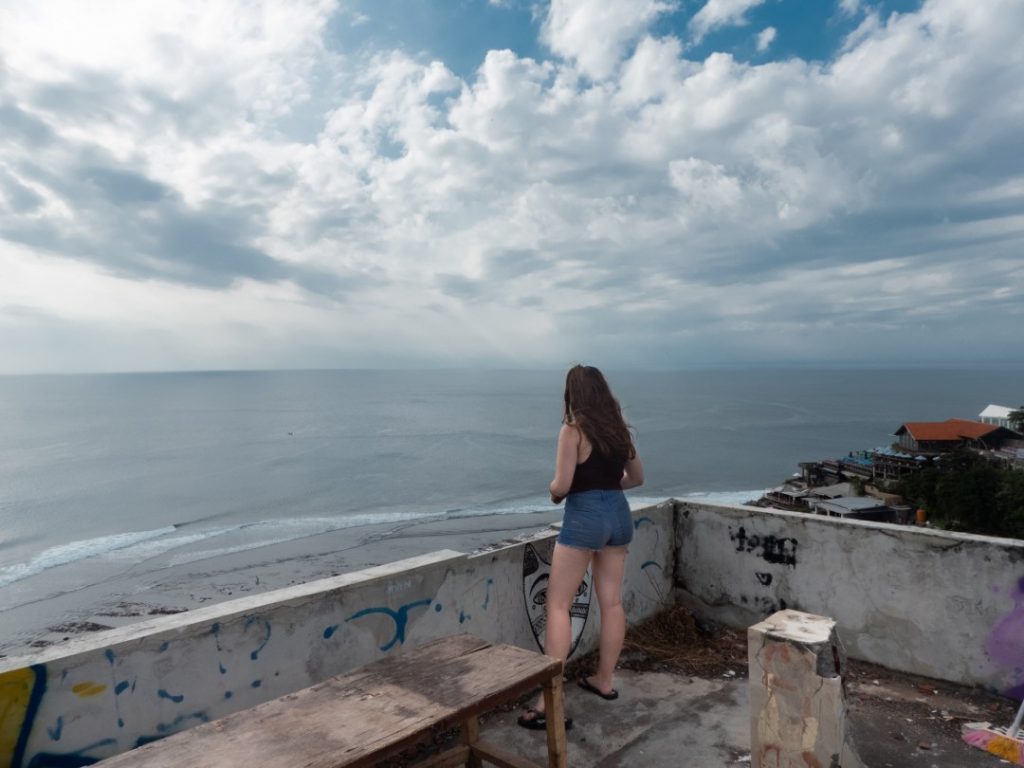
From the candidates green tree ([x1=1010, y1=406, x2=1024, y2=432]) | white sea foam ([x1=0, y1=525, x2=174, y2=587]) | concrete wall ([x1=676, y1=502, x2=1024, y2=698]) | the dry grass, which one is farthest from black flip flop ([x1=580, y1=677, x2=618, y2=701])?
green tree ([x1=1010, y1=406, x2=1024, y2=432])

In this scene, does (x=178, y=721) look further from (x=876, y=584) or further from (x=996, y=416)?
(x=996, y=416)

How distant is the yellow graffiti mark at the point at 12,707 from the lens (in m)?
2.42

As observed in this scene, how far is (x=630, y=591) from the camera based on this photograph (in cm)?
511

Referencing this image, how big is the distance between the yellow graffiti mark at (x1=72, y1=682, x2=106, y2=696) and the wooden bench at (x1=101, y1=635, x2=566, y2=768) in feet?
Answer: 2.01

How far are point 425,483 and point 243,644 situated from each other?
47.3 m

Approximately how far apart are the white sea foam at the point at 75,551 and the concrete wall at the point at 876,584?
3074cm

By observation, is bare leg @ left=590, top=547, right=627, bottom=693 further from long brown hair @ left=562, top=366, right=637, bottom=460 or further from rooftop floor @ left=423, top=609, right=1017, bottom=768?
long brown hair @ left=562, top=366, right=637, bottom=460

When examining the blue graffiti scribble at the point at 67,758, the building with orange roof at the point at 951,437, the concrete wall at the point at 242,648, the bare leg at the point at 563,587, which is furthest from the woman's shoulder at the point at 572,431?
the building with orange roof at the point at 951,437

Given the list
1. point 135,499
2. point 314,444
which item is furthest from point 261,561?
point 314,444

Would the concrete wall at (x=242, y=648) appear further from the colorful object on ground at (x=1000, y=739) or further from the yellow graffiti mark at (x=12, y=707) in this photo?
the colorful object on ground at (x=1000, y=739)

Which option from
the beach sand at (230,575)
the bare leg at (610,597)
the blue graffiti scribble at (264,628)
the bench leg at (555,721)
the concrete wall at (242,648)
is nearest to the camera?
the concrete wall at (242,648)

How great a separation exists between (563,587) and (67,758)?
7.67 feet

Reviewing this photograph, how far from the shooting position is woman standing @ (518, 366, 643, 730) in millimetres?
3662

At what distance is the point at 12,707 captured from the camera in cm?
244
